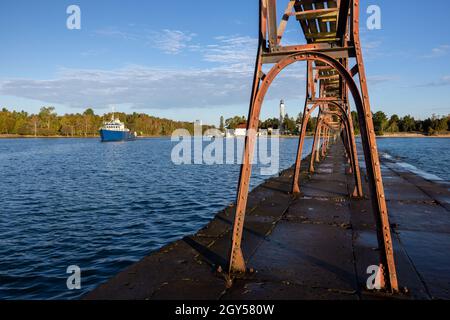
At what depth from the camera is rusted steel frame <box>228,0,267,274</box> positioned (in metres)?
4.87

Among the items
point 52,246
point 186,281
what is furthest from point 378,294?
point 52,246

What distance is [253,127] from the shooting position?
5039 mm

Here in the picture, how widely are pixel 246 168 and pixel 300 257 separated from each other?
1.99 metres

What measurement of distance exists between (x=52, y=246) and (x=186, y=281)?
7.80 metres

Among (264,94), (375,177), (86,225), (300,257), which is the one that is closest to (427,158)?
Result: (86,225)

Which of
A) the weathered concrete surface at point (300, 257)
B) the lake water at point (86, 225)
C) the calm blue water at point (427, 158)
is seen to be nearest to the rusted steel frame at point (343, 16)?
the weathered concrete surface at point (300, 257)

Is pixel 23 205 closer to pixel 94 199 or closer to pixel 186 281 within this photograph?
pixel 94 199

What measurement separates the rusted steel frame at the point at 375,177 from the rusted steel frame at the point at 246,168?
1347mm

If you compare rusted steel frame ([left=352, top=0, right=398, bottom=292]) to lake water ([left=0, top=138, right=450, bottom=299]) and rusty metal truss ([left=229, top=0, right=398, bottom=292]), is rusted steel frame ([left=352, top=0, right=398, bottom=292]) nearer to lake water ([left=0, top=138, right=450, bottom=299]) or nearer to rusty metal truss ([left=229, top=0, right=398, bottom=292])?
rusty metal truss ([left=229, top=0, right=398, bottom=292])

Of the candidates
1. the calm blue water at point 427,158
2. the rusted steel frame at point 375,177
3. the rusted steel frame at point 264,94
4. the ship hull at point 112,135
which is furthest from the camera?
the ship hull at point 112,135

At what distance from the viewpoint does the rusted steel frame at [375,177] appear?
424 centimetres

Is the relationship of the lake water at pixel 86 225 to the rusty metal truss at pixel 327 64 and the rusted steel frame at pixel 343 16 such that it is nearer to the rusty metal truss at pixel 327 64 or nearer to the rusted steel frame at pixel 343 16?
the rusty metal truss at pixel 327 64

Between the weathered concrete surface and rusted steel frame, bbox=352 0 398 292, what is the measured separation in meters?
0.39

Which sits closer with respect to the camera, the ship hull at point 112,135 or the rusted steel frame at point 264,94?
the rusted steel frame at point 264,94
